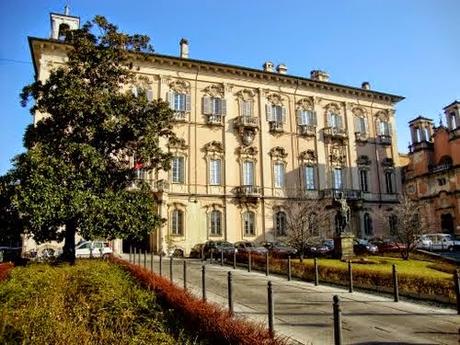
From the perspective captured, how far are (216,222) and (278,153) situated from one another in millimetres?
9008

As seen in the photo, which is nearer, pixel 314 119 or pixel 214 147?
pixel 214 147

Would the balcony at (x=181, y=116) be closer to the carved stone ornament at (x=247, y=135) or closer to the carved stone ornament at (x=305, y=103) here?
the carved stone ornament at (x=247, y=135)

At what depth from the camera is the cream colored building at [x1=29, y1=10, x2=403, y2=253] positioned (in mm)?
Result: 34750

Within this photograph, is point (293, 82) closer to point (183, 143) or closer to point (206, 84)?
point (206, 84)

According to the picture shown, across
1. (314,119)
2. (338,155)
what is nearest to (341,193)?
(338,155)

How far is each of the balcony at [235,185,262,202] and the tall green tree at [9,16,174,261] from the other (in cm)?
1701

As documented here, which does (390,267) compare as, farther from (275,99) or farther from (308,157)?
(275,99)

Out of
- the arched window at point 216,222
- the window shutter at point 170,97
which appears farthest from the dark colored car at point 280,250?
the window shutter at point 170,97

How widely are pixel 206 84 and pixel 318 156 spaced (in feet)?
42.6

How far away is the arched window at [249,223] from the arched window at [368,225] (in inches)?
481

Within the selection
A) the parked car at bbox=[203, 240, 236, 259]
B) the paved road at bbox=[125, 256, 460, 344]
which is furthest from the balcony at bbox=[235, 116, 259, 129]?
the paved road at bbox=[125, 256, 460, 344]

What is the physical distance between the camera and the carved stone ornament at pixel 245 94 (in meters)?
38.7

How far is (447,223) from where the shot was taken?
49.1 meters

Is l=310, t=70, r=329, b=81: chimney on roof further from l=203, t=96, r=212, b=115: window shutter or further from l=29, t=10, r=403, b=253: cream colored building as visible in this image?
l=203, t=96, r=212, b=115: window shutter
